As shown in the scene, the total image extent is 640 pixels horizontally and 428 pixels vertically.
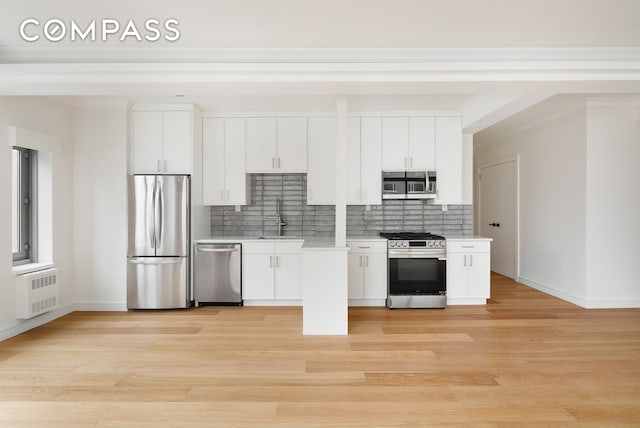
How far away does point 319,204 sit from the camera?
5488mm

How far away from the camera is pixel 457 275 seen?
16.9 feet

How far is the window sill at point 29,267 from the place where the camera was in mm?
4047

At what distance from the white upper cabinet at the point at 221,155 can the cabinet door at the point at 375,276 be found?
177 cm

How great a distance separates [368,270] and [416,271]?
1.88 ft

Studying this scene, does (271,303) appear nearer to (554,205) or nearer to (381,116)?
(381,116)

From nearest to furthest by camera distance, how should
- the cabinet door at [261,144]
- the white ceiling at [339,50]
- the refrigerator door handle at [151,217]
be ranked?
1. the white ceiling at [339,50]
2. the refrigerator door handle at [151,217]
3. the cabinet door at [261,144]

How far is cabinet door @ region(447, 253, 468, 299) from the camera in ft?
16.9

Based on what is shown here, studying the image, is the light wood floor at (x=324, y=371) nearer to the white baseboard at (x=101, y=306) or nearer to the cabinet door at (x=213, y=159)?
the white baseboard at (x=101, y=306)

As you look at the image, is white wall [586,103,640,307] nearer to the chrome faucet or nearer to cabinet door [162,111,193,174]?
the chrome faucet

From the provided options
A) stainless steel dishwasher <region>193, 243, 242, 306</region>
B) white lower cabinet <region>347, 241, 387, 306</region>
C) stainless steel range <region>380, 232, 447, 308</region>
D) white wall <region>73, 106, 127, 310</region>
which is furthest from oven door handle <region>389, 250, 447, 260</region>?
white wall <region>73, 106, 127, 310</region>

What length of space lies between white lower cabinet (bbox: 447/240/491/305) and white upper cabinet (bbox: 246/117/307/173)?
2.16m

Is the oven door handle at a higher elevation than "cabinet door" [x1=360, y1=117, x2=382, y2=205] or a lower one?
lower

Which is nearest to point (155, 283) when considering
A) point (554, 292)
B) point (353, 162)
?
point (353, 162)

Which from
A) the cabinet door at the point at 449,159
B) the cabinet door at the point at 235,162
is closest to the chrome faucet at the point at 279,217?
the cabinet door at the point at 235,162
